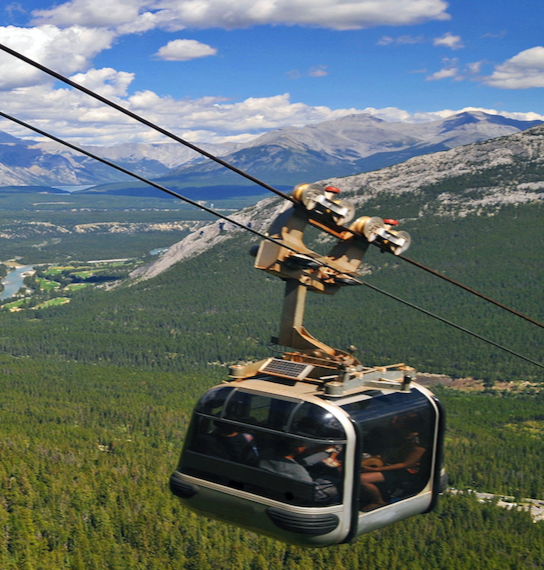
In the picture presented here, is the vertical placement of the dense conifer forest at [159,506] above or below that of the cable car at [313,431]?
below

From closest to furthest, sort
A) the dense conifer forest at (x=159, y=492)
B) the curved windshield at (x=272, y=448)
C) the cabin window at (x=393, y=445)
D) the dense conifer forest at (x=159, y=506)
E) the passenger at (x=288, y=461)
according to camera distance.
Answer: the curved windshield at (x=272, y=448) → the passenger at (x=288, y=461) → the cabin window at (x=393, y=445) → the dense conifer forest at (x=159, y=506) → the dense conifer forest at (x=159, y=492)

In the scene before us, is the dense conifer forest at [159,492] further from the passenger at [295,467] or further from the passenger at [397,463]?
the passenger at [295,467]

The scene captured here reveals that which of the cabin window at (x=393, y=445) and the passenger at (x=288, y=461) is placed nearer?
the passenger at (x=288, y=461)

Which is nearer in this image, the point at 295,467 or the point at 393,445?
the point at 295,467

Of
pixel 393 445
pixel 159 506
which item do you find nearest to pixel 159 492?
pixel 159 506

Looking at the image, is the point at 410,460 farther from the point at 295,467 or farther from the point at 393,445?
the point at 295,467

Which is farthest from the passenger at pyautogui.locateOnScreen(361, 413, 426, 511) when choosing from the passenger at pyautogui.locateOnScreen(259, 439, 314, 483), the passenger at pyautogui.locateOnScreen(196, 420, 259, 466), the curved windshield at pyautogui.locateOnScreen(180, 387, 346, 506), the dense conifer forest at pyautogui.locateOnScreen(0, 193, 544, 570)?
the dense conifer forest at pyautogui.locateOnScreen(0, 193, 544, 570)

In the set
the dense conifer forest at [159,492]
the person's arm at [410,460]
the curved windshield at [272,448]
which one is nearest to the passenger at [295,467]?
the curved windshield at [272,448]
